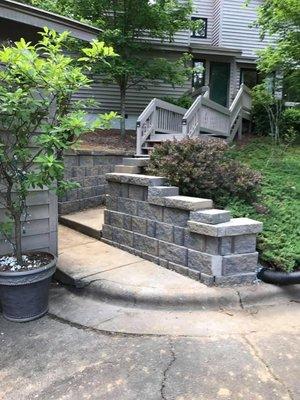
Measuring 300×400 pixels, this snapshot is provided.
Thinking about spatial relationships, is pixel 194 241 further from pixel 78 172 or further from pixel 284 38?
pixel 284 38

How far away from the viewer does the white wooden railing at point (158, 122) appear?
8.80m

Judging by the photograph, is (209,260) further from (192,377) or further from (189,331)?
(192,377)

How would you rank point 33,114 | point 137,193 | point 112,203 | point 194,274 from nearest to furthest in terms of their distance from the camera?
point 33,114, point 194,274, point 137,193, point 112,203

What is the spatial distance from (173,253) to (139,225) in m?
0.70

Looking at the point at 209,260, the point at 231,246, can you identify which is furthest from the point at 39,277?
the point at 231,246

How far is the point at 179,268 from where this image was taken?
4.13m

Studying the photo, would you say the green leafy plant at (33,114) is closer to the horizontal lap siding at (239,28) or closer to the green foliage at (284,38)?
the green foliage at (284,38)

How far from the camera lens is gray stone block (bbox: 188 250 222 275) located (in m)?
3.75

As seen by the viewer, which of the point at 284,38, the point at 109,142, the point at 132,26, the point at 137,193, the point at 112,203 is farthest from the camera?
the point at 132,26

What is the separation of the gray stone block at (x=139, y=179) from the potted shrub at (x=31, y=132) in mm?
1155

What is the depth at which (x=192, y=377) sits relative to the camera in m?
2.52

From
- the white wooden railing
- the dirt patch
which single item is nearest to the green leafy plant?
the white wooden railing

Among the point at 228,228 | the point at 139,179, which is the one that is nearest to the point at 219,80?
the point at 139,179

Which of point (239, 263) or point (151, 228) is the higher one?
point (151, 228)
